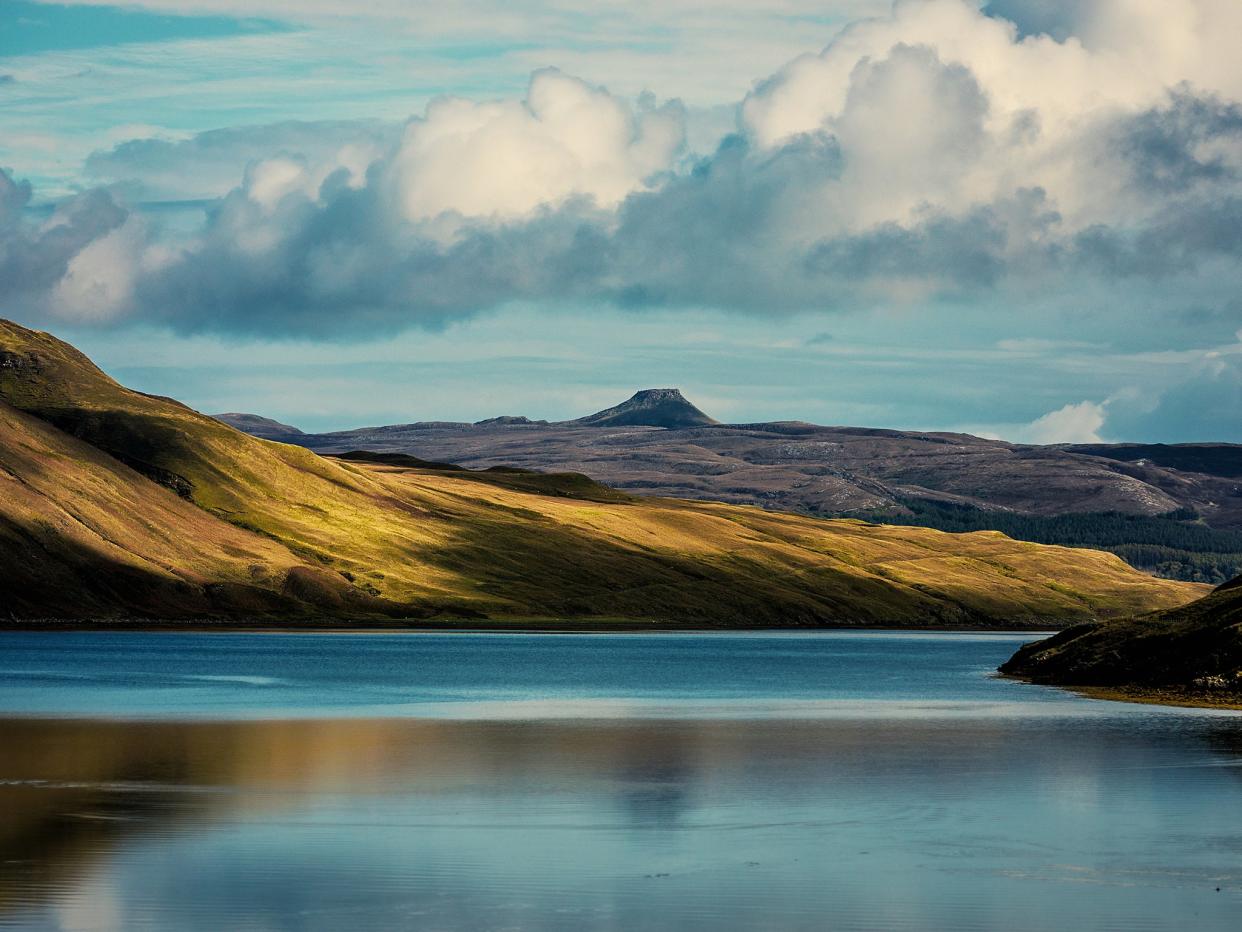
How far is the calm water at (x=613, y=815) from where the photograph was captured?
3459 cm

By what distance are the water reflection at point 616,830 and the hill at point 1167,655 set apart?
22938mm

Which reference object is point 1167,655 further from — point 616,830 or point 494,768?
point 616,830

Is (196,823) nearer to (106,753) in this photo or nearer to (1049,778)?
(106,753)

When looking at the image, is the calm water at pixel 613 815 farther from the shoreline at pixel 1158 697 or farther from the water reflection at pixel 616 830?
the shoreline at pixel 1158 697

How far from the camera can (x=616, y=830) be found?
4556 centimetres

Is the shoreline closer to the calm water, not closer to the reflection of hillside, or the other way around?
the calm water

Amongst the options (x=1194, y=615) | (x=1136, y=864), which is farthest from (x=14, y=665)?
(x=1136, y=864)

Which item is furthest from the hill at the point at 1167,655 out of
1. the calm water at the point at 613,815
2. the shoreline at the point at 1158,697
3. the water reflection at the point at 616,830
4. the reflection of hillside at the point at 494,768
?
the water reflection at the point at 616,830

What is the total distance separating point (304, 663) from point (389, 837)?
115 meters

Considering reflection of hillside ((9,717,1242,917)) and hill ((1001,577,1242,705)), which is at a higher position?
hill ((1001,577,1242,705))

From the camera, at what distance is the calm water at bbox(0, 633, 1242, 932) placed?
113 ft

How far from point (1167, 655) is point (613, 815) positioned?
64779 mm

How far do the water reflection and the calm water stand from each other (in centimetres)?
14

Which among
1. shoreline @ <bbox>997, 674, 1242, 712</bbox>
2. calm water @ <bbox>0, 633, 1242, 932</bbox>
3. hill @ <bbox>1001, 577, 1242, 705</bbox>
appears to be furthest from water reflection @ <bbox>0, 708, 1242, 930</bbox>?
hill @ <bbox>1001, 577, 1242, 705</bbox>
